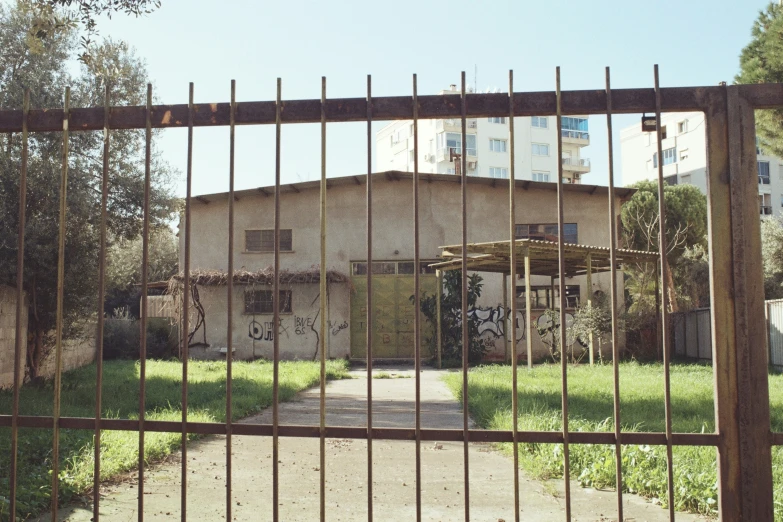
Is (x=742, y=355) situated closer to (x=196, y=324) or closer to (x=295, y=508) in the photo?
(x=295, y=508)

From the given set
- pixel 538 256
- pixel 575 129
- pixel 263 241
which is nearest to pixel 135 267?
pixel 263 241

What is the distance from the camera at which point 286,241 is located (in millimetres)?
23891

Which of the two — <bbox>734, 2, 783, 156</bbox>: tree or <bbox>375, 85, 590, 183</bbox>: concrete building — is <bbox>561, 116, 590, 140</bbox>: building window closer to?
<bbox>375, 85, 590, 183</bbox>: concrete building

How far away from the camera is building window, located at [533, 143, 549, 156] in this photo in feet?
215

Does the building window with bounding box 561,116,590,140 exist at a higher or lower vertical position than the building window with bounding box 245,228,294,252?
higher

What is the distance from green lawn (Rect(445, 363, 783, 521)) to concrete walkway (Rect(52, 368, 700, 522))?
0.23m

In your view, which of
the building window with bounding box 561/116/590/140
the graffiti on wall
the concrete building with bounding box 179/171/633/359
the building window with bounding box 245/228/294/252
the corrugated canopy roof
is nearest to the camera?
the corrugated canopy roof

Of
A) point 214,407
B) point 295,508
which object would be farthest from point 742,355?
point 214,407

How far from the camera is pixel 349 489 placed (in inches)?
216

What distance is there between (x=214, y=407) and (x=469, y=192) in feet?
49.7

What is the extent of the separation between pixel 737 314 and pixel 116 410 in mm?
7995

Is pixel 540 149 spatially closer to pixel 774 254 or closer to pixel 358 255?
pixel 774 254

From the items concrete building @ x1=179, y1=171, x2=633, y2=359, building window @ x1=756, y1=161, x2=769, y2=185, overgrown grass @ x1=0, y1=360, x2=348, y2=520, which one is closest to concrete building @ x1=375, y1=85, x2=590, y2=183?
building window @ x1=756, y1=161, x2=769, y2=185

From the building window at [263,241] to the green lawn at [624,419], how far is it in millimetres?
10127
